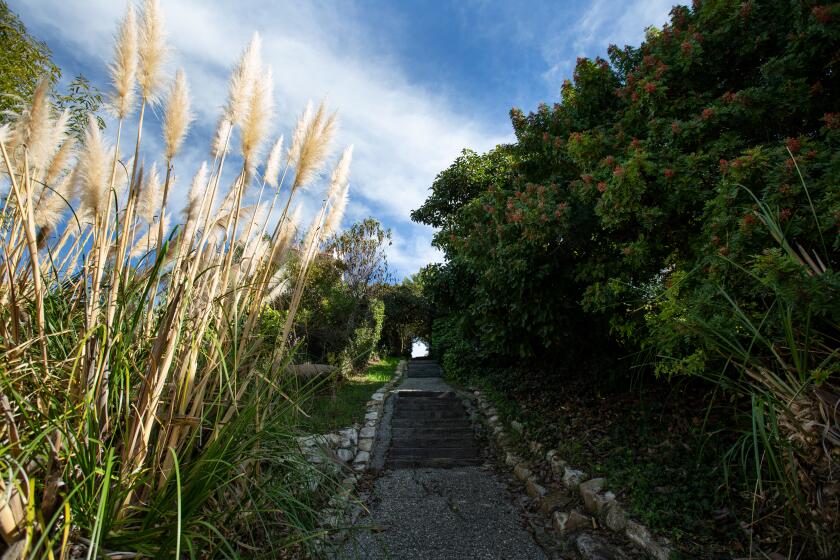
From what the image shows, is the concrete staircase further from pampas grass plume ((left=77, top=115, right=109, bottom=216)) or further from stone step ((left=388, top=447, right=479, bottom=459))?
pampas grass plume ((left=77, top=115, right=109, bottom=216))

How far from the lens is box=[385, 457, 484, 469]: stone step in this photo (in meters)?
4.56

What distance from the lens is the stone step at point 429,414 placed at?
6160 mm

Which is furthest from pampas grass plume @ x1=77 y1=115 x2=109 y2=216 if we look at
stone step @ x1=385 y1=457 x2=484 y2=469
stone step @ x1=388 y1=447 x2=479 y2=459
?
stone step @ x1=388 y1=447 x2=479 y2=459

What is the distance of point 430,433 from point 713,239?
4.22 m

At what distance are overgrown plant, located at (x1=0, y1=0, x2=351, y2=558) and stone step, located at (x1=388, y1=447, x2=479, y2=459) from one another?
10.6 feet

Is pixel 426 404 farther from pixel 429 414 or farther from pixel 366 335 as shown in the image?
pixel 366 335

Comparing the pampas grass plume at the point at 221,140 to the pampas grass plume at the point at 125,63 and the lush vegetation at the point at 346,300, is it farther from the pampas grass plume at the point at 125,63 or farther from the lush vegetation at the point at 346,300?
the lush vegetation at the point at 346,300

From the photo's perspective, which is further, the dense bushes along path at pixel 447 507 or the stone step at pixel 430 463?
the stone step at pixel 430 463

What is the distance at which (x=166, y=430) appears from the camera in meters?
1.32

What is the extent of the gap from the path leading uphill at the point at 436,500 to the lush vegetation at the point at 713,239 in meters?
1.43

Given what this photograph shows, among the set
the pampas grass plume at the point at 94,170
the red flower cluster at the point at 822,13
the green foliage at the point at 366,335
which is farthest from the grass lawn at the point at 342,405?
the red flower cluster at the point at 822,13

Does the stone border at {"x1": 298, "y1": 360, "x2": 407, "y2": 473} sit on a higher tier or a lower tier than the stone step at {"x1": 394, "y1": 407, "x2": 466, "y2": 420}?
lower

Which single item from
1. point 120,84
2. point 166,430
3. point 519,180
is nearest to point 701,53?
point 519,180

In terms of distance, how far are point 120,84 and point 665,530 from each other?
3.58 m
